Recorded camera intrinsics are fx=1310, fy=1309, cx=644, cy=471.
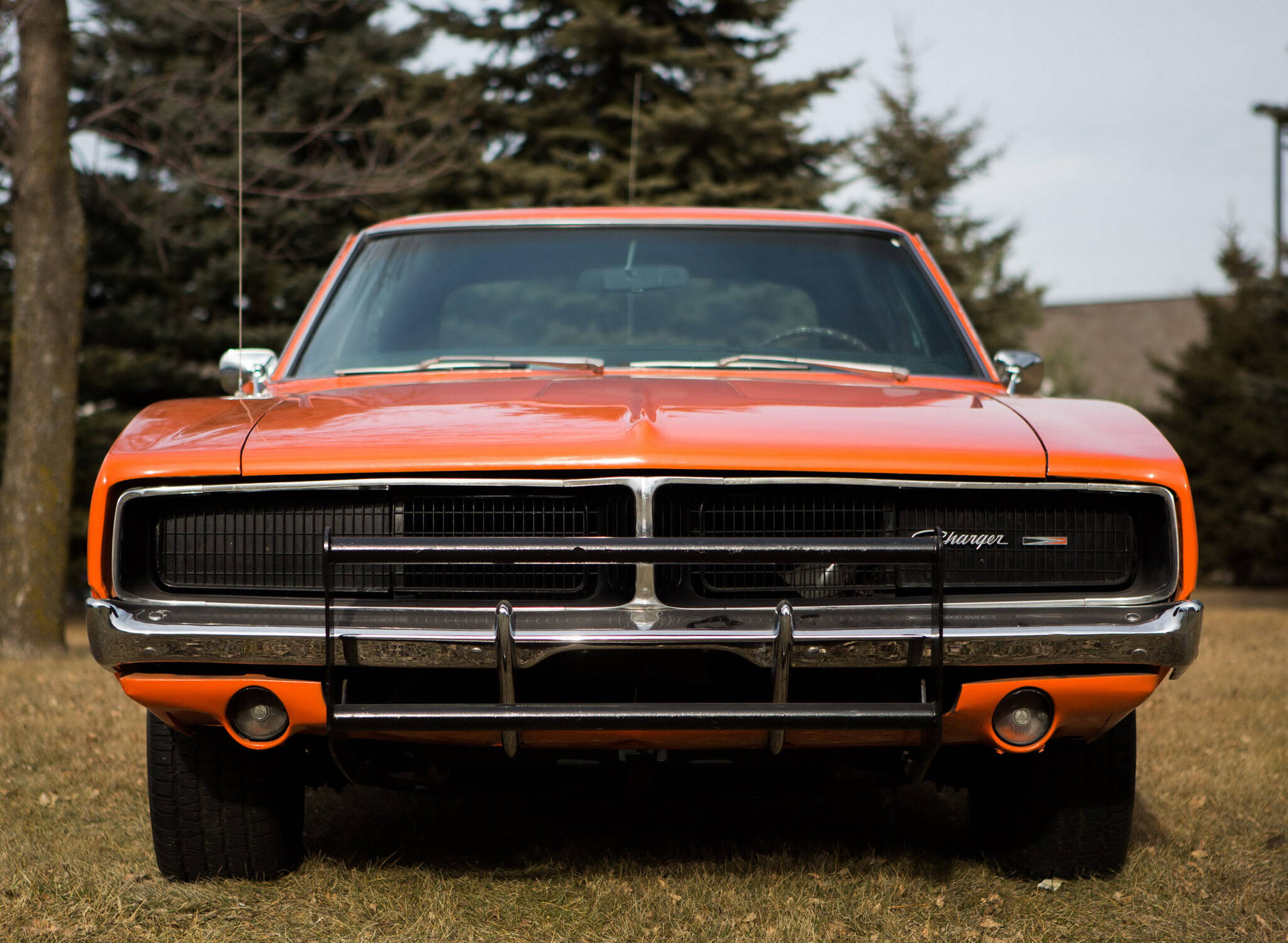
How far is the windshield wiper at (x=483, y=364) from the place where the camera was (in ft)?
11.6

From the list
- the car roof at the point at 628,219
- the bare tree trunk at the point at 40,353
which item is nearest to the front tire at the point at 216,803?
the car roof at the point at 628,219

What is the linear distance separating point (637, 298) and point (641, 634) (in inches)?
67.5

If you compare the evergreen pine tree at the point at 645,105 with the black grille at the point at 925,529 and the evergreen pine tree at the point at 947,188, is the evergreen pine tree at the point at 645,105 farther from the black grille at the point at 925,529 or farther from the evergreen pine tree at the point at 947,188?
the black grille at the point at 925,529

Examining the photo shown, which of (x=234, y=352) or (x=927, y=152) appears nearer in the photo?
(x=234, y=352)

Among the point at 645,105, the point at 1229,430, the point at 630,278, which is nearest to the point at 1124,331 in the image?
the point at 1229,430

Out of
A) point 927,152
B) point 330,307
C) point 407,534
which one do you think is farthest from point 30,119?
point 927,152

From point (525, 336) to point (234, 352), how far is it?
839mm

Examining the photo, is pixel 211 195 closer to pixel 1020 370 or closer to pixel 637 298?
pixel 637 298

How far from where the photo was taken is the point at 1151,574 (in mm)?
2686

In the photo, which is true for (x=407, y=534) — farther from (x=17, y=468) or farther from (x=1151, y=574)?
(x=17, y=468)

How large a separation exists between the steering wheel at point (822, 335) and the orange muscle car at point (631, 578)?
0.81 meters

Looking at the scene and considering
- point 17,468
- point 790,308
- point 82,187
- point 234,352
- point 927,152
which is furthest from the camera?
point 927,152

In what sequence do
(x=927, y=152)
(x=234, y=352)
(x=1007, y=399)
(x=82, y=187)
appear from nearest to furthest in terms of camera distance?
(x=1007, y=399), (x=234, y=352), (x=82, y=187), (x=927, y=152)

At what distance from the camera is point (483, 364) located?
3.55 m
